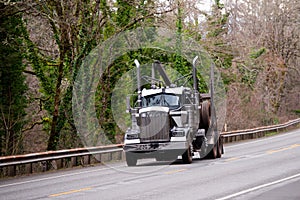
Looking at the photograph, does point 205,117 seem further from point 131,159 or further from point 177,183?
point 177,183

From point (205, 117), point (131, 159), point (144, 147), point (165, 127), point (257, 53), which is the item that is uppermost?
point (257, 53)

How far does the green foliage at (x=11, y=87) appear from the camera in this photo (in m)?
23.9

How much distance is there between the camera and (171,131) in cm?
1933

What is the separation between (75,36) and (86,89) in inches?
100

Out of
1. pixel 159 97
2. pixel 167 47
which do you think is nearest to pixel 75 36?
pixel 167 47

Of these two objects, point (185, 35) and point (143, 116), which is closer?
point (143, 116)

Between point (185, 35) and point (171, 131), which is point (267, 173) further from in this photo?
point (185, 35)

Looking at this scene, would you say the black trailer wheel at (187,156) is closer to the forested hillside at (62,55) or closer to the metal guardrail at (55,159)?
the metal guardrail at (55,159)

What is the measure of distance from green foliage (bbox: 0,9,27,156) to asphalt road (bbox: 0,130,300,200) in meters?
5.73

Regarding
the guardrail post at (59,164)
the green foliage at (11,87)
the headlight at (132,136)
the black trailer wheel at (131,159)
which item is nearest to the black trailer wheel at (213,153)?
the black trailer wheel at (131,159)

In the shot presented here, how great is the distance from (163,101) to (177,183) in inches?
260

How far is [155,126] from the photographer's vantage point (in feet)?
63.6

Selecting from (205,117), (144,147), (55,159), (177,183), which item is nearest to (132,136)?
(144,147)

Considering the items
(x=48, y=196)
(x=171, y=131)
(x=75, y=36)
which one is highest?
(x=75, y=36)
